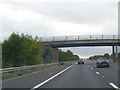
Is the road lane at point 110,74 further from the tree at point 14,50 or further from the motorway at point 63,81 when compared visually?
the tree at point 14,50

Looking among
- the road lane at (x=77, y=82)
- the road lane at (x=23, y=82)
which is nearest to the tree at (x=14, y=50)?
the road lane at (x=23, y=82)

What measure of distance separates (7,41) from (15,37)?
1491 mm

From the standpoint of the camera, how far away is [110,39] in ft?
231

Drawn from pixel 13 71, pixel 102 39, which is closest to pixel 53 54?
pixel 102 39

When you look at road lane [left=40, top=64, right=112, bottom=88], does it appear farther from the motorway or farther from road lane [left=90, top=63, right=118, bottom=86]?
road lane [left=90, top=63, right=118, bottom=86]

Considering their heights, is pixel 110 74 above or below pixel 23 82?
below

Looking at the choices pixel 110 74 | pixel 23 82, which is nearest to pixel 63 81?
pixel 23 82

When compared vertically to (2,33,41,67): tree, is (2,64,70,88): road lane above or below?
below

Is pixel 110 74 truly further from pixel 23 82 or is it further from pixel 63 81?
pixel 23 82

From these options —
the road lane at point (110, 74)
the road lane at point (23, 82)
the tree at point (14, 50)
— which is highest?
the tree at point (14, 50)

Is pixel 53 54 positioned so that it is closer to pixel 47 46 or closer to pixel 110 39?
pixel 47 46

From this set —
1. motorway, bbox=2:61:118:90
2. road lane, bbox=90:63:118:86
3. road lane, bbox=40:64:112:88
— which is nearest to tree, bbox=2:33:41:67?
road lane, bbox=90:63:118:86

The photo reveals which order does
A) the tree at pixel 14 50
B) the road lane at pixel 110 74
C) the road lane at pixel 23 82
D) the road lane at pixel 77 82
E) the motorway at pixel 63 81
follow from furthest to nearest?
the tree at pixel 14 50 < the road lane at pixel 110 74 < the road lane at pixel 23 82 < the motorway at pixel 63 81 < the road lane at pixel 77 82

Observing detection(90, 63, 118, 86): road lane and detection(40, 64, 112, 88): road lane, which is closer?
detection(40, 64, 112, 88): road lane
